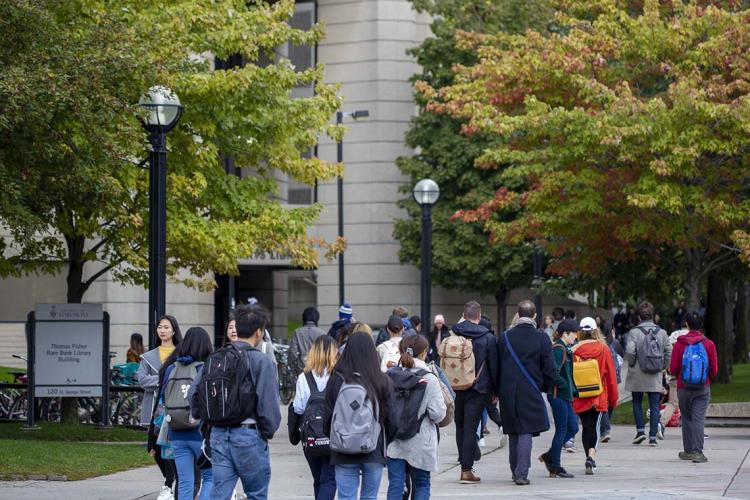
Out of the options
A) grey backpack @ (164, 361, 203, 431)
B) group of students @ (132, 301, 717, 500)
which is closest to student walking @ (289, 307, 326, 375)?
group of students @ (132, 301, 717, 500)

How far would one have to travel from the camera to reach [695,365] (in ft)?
53.1

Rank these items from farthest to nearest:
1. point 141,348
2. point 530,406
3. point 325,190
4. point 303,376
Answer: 1. point 325,190
2. point 141,348
3. point 530,406
4. point 303,376

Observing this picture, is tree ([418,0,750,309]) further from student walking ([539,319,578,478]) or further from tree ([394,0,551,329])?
tree ([394,0,551,329])

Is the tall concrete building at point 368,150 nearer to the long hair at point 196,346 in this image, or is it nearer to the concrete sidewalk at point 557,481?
the concrete sidewalk at point 557,481

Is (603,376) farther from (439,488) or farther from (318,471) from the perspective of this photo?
(318,471)

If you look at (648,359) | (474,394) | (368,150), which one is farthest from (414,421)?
(368,150)

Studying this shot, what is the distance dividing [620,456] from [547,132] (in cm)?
764

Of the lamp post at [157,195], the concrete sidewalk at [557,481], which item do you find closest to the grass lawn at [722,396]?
the concrete sidewalk at [557,481]

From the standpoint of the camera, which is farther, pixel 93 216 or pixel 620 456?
pixel 93 216

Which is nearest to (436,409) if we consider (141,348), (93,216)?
(93,216)

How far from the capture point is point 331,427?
9.43 m

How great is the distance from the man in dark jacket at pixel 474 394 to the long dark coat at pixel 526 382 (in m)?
0.23

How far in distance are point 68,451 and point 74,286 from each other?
15.9 ft

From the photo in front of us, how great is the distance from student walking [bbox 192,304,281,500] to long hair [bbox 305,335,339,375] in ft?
3.23
